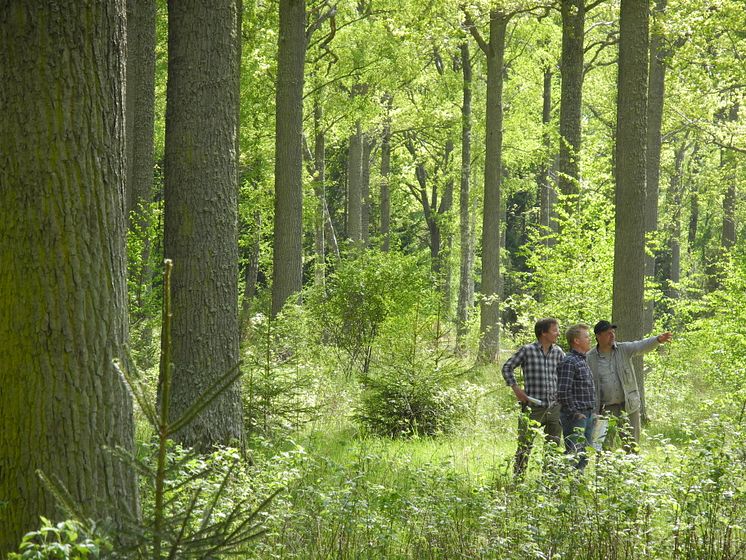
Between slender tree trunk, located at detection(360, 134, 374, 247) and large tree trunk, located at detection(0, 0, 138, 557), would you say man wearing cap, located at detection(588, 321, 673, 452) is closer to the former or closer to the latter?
large tree trunk, located at detection(0, 0, 138, 557)

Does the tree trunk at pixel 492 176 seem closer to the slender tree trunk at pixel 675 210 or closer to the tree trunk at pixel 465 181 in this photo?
the tree trunk at pixel 465 181

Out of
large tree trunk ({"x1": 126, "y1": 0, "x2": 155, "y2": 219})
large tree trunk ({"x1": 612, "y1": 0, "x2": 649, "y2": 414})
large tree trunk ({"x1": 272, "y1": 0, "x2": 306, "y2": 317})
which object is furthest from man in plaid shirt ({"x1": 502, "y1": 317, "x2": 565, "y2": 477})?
large tree trunk ({"x1": 126, "y1": 0, "x2": 155, "y2": 219})

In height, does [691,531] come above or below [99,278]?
below

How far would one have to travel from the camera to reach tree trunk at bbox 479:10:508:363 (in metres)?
21.2

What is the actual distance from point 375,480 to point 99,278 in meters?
4.46

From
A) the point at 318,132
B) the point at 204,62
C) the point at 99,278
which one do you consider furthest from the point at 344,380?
the point at 318,132

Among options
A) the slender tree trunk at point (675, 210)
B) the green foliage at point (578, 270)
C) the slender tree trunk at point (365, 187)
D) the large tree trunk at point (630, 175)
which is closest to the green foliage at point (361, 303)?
the green foliage at point (578, 270)

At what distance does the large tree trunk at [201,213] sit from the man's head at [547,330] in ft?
10.0

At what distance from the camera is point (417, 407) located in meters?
11.8

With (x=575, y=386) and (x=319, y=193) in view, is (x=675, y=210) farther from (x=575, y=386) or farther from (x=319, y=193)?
(x=575, y=386)

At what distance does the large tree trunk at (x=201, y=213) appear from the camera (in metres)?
8.02

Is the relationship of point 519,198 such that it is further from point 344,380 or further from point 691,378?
point 344,380

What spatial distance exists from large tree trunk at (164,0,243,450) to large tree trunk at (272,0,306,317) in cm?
868

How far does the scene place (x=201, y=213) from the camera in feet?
26.4
